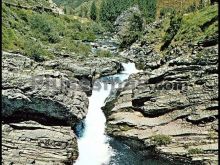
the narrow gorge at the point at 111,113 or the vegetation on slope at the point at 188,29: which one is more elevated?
the vegetation on slope at the point at 188,29

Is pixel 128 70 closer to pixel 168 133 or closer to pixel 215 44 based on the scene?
pixel 215 44

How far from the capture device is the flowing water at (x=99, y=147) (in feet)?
206

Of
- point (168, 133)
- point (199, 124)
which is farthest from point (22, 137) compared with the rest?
point (199, 124)

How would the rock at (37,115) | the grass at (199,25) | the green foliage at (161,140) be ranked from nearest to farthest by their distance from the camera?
1. the rock at (37,115)
2. the green foliage at (161,140)
3. the grass at (199,25)

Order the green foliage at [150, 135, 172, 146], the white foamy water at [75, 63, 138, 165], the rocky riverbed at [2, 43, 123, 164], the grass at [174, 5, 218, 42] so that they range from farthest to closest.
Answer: the grass at [174, 5, 218, 42] → the green foliage at [150, 135, 172, 146] → the white foamy water at [75, 63, 138, 165] → the rocky riverbed at [2, 43, 123, 164]

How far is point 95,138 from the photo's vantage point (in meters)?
70.2

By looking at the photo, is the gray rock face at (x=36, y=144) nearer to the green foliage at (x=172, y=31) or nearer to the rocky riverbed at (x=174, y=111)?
the rocky riverbed at (x=174, y=111)

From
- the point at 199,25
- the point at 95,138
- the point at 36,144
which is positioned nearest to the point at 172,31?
the point at 199,25

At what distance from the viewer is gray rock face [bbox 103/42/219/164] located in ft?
214

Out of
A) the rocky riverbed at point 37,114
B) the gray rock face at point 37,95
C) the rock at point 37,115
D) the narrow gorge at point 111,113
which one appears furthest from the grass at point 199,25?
the rock at point 37,115

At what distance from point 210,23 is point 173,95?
33.4 metres

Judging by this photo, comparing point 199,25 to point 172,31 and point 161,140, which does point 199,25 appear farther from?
point 161,140

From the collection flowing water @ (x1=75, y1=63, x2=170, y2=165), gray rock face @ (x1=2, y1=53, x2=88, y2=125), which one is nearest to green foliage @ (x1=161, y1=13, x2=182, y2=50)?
flowing water @ (x1=75, y1=63, x2=170, y2=165)

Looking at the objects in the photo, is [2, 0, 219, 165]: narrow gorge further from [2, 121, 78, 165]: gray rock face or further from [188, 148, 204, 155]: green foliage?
[2, 121, 78, 165]: gray rock face
